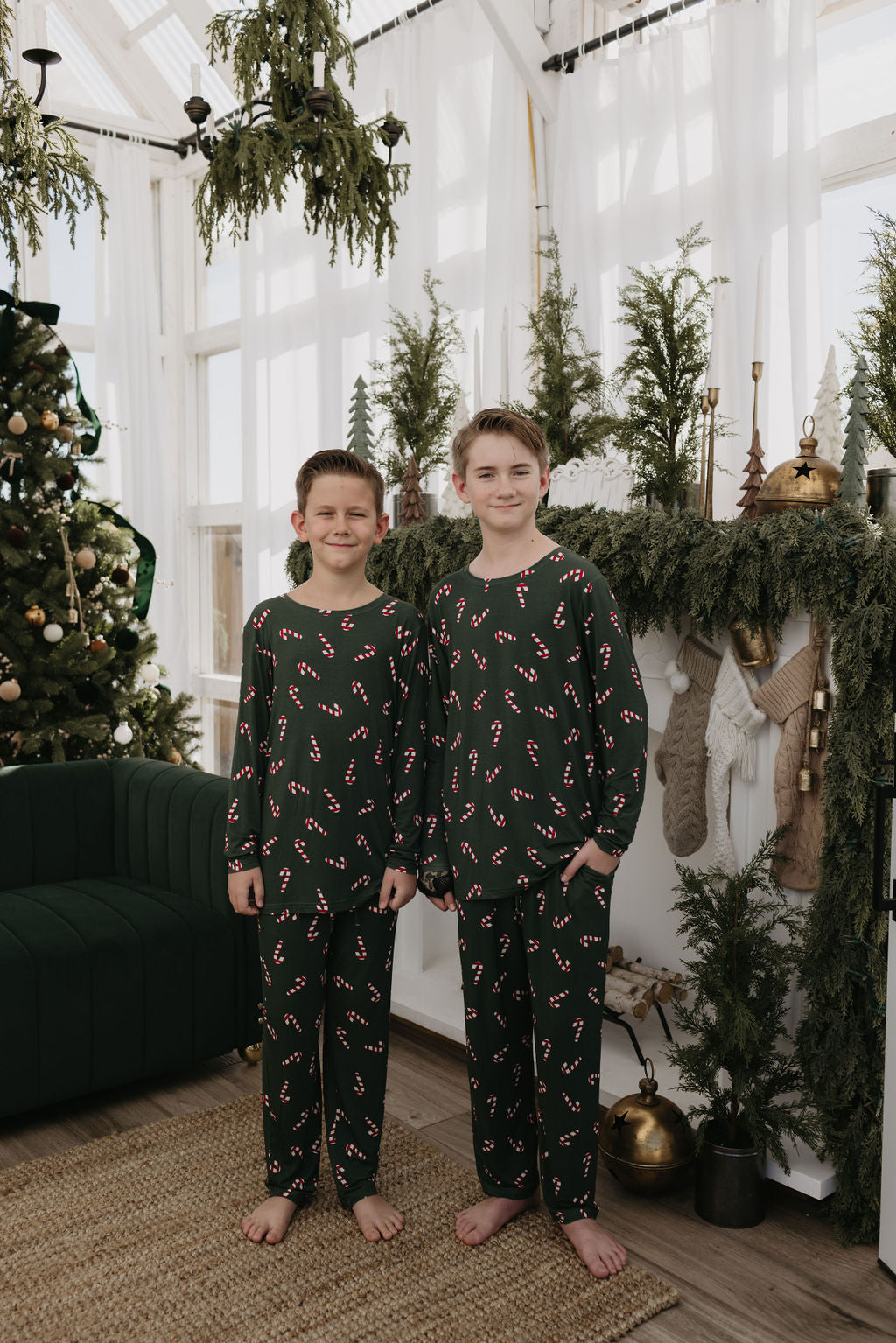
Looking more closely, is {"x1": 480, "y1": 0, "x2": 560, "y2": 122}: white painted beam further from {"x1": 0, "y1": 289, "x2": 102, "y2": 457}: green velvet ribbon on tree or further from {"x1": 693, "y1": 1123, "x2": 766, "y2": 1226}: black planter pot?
{"x1": 693, "y1": 1123, "x2": 766, "y2": 1226}: black planter pot

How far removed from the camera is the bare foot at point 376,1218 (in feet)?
6.88

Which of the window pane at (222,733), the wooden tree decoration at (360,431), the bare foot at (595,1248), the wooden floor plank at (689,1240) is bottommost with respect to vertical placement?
the wooden floor plank at (689,1240)

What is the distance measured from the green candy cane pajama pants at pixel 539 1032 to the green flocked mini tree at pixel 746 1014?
28 centimetres

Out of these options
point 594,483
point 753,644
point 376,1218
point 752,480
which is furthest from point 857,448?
point 376,1218

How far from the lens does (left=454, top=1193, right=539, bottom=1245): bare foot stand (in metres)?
2.08

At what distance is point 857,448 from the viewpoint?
7.22ft

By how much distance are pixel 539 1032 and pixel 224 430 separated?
402 cm

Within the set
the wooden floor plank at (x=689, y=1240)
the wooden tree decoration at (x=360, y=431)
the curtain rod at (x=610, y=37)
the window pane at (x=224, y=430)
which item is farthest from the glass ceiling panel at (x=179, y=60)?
the wooden floor plank at (x=689, y=1240)

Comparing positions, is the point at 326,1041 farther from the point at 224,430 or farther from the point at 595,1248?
the point at 224,430

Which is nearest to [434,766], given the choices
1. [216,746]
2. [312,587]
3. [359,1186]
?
[312,587]

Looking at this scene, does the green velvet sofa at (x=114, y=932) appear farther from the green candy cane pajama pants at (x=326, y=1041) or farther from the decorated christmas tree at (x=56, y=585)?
the green candy cane pajama pants at (x=326, y=1041)

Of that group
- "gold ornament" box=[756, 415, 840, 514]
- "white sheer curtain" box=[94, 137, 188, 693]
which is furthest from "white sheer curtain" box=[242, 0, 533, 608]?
"gold ornament" box=[756, 415, 840, 514]

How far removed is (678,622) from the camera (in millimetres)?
2412

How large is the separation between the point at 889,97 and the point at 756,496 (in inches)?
53.2
